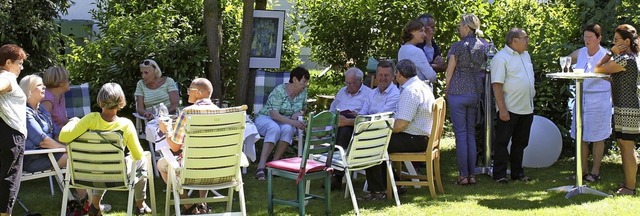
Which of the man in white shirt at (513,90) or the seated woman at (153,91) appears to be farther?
the seated woman at (153,91)

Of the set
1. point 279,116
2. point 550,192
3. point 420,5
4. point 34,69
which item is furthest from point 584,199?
point 34,69

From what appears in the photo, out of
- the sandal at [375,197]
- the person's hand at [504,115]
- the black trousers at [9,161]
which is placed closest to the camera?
the black trousers at [9,161]

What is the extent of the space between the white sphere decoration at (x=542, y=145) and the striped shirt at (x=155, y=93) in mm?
3148

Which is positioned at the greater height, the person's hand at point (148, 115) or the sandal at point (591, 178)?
the person's hand at point (148, 115)

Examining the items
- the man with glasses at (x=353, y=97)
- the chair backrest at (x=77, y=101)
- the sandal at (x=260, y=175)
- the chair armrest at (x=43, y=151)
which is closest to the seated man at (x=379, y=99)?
the man with glasses at (x=353, y=97)

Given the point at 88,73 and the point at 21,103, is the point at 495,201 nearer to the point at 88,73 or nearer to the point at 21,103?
the point at 21,103

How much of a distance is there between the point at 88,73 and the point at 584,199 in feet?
17.2

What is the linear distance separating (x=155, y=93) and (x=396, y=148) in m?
2.51

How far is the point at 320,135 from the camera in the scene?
20.1 ft

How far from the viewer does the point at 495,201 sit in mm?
6875

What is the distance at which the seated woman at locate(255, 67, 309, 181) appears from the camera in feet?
26.0

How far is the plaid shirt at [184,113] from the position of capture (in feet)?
18.7

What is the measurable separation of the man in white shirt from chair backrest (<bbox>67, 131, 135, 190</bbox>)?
3.18 metres

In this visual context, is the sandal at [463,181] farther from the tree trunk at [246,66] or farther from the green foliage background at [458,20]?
the tree trunk at [246,66]
